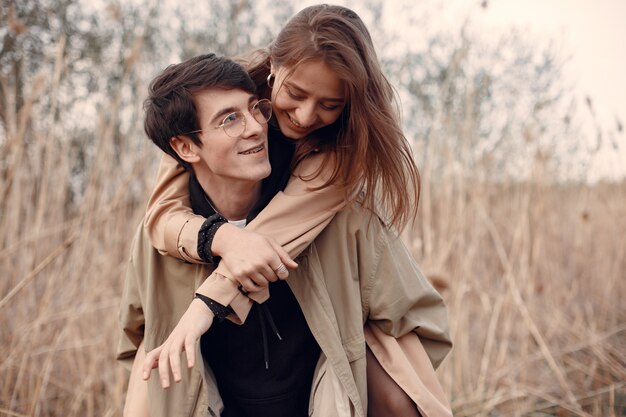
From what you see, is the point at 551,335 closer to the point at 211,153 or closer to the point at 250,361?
the point at 250,361

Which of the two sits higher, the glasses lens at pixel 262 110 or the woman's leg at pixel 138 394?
the glasses lens at pixel 262 110

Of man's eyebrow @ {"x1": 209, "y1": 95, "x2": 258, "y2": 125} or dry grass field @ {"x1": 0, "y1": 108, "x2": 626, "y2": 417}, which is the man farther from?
dry grass field @ {"x1": 0, "y1": 108, "x2": 626, "y2": 417}

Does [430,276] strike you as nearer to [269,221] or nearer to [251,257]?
[269,221]

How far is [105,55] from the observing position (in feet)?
13.3

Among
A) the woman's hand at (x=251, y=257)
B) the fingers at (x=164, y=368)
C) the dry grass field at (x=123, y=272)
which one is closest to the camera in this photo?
the fingers at (x=164, y=368)

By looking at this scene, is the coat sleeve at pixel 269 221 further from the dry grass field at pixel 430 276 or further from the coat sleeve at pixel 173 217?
the dry grass field at pixel 430 276

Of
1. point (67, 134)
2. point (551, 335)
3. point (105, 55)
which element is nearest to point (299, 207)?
point (67, 134)

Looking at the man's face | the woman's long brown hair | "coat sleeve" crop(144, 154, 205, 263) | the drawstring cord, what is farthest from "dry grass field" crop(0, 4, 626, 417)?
the woman's long brown hair

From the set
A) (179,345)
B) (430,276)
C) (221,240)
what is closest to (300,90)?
(221,240)

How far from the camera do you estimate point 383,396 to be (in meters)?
1.45

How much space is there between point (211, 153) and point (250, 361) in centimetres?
55

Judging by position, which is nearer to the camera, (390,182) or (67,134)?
(390,182)

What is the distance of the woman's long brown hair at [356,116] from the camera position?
1.39 metres

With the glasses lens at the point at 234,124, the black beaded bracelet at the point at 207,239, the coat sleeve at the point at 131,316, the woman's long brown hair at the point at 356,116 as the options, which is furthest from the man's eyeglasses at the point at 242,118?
the coat sleeve at the point at 131,316
